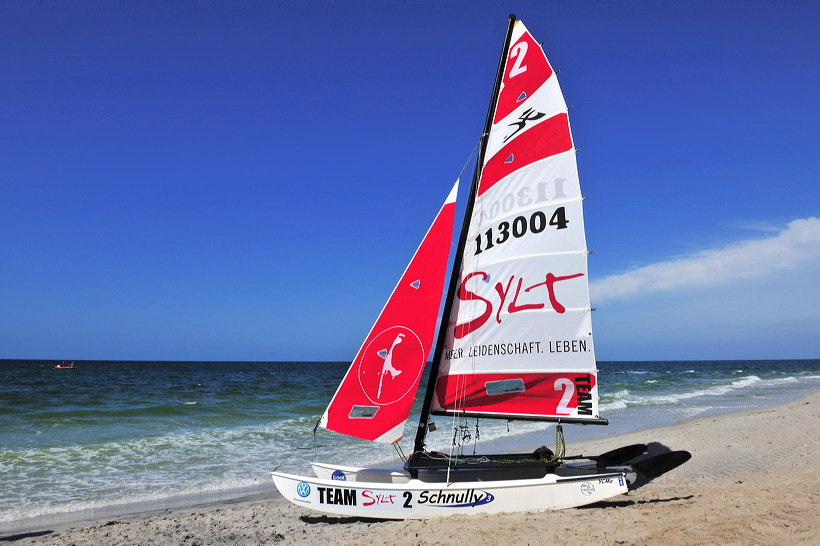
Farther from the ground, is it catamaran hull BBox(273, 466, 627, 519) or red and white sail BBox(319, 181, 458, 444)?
red and white sail BBox(319, 181, 458, 444)

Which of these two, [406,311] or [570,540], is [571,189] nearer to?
[406,311]

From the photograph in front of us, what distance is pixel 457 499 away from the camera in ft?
22.9

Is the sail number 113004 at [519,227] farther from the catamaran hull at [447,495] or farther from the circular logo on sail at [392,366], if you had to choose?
the catamaran hull at [447,495]

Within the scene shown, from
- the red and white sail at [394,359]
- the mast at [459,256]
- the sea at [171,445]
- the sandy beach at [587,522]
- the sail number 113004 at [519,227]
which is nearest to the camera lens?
the sandy beach at [587,522]

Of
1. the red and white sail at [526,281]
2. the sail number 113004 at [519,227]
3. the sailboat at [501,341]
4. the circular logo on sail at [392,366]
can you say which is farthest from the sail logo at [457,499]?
the sail number 113004 at [519,227]

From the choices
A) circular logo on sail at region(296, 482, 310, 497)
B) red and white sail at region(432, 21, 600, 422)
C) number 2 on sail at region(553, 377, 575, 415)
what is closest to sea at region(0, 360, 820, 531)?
red and white sail at region(432, 21, 600, 422)

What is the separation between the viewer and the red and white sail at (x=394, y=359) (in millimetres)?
7418

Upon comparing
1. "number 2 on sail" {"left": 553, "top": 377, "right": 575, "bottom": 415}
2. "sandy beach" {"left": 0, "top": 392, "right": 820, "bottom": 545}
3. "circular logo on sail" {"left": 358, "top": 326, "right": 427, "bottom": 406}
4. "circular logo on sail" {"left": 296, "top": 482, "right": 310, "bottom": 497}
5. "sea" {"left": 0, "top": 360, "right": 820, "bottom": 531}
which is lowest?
"sea" {"left": 0, "top": 360, "right": 820, "bottom": 531}

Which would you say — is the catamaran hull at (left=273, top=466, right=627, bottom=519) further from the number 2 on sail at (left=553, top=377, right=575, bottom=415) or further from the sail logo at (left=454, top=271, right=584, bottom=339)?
the sail logo at (left=454, top=271, right=584, bottom=339)

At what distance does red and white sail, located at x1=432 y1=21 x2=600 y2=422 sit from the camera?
7.43 m

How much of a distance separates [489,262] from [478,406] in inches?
78.1

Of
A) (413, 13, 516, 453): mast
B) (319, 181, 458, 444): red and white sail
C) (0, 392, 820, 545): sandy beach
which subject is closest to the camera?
(0, 392, 820, 545): sandy beach

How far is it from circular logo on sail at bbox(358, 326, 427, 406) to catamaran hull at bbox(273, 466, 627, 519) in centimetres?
114

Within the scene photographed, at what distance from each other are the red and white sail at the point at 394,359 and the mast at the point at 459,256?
0.37m
